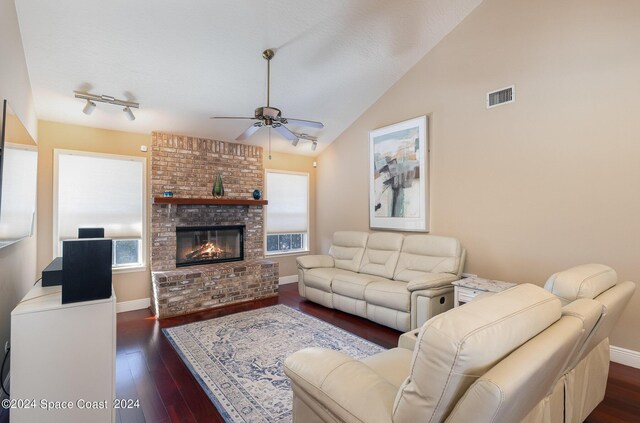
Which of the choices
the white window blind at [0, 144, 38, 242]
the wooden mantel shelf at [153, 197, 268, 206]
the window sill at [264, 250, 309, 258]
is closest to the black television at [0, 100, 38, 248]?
the white window blind at [0, 144, 38, 242]

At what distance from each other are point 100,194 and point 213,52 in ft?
8.34

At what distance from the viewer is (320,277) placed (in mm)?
4398

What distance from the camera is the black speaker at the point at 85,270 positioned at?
5.65ft

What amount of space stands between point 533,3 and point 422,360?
3.95 metres

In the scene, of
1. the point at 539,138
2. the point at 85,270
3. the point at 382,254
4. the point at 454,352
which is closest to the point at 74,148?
the point at 85,270

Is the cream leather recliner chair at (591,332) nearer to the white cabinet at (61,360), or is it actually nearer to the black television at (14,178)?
the white cabinet at (61,360)

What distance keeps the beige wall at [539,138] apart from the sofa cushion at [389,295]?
98 cm

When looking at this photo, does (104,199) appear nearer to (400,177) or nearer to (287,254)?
(287,254)

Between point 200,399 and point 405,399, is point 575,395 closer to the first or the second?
point 405,399

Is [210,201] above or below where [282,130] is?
below

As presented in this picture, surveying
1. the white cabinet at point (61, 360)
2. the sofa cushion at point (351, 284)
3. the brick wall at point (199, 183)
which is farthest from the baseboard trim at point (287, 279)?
the white cabinet at point (61, 360)

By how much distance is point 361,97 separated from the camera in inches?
189

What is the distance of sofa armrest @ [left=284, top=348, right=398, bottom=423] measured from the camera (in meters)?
1.15

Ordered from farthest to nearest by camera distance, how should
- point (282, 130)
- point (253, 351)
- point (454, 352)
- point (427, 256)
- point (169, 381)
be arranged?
point (427, 256) < point (282, 130) < point (253, 351) < point (169, 381) < point (454, 352)
